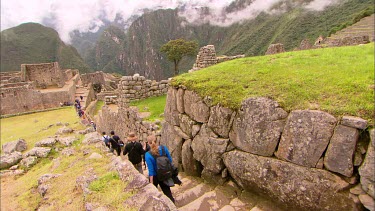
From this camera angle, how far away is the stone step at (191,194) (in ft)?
17.5

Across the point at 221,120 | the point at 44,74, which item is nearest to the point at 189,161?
the point at 221,120

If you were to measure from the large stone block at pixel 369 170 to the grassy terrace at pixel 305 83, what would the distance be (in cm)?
40

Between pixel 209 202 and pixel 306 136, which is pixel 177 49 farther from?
pixel 306 136

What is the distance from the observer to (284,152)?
13.6 ft

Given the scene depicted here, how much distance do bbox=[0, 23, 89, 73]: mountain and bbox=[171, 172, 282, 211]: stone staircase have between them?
115 meters

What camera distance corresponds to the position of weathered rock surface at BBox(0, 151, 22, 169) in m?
8.90

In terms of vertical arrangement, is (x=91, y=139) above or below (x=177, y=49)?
below

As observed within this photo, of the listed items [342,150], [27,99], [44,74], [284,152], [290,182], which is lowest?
[27,99]

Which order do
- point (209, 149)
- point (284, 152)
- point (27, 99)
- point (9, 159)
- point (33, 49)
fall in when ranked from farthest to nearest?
point (33, 49)
point (27, 99)
point (9, 159)
point (209, 149)
point (284, 152)

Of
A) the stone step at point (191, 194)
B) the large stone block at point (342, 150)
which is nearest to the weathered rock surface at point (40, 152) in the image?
the stone step at point (191, 194)

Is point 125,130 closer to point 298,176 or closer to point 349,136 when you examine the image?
point 298,176

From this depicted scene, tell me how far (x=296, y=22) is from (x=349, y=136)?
114 metres

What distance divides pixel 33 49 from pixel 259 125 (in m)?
158

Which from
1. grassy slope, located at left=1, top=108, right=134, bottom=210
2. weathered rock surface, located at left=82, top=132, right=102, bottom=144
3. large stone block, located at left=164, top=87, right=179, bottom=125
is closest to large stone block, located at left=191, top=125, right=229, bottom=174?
large stone block, located at left=164, top=87, right=179, bottom=125
